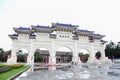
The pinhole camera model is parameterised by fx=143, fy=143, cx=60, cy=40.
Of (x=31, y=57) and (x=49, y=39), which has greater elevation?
(x=49, y=39)

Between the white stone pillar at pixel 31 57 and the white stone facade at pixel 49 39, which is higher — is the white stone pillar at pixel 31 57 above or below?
below

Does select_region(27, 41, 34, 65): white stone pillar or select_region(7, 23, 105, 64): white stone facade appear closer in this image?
select_region(27, 41, 34, 65): white stone pillar

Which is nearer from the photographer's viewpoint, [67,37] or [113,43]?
[67,37]

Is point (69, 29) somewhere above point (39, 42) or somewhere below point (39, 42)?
above

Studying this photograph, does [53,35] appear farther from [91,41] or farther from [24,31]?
[91,41]

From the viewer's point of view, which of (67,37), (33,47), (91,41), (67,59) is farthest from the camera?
(67,59)

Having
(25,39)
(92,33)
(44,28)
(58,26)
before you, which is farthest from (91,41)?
(25,39)

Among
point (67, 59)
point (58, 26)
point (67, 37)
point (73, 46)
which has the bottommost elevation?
Result: point (67, 59)

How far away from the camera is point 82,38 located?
3238 centimetres

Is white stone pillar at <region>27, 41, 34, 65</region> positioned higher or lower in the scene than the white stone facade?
lower

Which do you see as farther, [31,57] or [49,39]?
[49,39]

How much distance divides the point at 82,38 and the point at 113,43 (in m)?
32.5

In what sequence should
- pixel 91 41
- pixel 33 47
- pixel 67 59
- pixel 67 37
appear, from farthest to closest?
pixel 67 59, pixel 91 41, pixel 67 37, pixel 33 47

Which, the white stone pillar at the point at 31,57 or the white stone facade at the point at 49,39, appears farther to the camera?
the white stone facade at the point at 49,39
